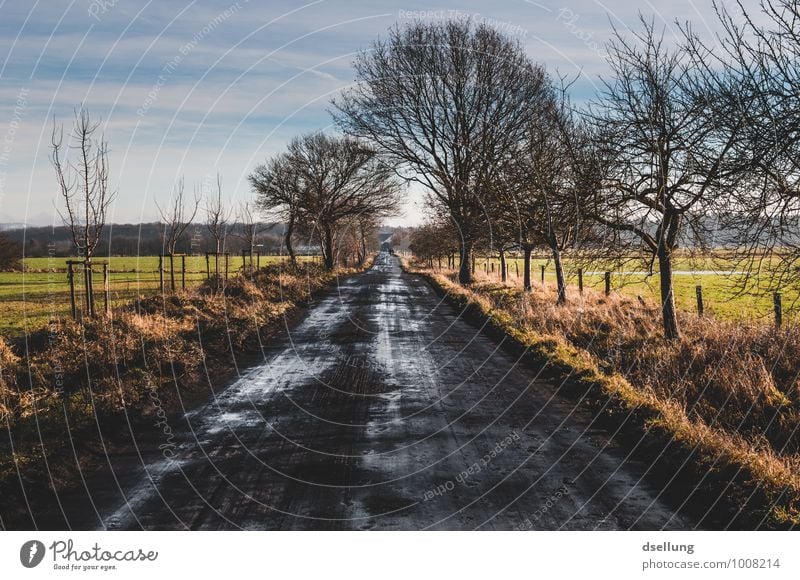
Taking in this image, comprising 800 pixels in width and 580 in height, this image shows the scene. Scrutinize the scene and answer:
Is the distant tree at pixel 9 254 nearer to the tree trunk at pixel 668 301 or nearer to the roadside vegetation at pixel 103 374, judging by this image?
the roadside vegetation at pixel 103 374

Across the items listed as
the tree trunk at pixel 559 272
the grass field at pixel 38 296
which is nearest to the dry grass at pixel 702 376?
the tree trunk at pixel 559 272

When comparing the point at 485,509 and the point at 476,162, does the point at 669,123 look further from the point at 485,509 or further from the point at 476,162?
the point at 476,162

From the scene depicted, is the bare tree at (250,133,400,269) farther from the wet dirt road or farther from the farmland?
the wet dirt road

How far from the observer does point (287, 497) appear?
5.75m

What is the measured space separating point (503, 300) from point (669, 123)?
11.9 metres

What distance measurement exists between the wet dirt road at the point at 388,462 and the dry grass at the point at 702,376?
92 centimetres

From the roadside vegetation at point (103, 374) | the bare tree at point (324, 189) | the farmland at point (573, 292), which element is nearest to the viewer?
the roadside vegetation at point (103, 374)

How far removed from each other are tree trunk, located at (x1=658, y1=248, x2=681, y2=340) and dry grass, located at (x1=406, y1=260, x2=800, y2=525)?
1.02ft

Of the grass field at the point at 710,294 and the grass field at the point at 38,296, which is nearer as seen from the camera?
the grass field at the point at 710,294

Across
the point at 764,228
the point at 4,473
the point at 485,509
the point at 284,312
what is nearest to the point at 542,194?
the point at 764,228

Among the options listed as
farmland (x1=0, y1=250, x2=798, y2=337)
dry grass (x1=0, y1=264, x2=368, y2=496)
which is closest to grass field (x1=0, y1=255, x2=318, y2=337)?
farmland (x1=0, y1=250, x2=798, y2=337)

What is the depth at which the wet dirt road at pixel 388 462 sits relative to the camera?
5387 mm

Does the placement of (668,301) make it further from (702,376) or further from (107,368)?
(107,368)

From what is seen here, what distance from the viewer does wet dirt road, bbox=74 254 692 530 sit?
5.39 metres
